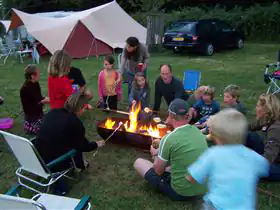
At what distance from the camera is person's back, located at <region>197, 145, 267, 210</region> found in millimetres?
1974

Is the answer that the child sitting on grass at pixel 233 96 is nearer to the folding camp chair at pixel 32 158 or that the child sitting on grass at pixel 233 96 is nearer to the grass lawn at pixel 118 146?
the grass lawn at pixel 118 146

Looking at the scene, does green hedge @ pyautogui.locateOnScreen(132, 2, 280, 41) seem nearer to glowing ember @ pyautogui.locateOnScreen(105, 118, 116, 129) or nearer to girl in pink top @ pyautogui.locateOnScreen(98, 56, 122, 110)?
girl in pink top @ pyautogui.locateOnScreen(98, 56, 122, 110)

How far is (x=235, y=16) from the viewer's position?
18516 millimetres

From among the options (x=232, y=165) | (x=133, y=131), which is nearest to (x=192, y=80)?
(x=133, y=131)

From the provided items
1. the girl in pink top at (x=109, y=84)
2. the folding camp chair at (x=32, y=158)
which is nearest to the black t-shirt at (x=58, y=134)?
the folding camp chair at (x=32, y=158)

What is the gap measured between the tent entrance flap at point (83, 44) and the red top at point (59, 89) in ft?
30.2

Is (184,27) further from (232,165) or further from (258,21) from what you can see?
(232,165)

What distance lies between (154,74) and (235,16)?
35.8 feet

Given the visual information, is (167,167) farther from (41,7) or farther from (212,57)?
(41,7)

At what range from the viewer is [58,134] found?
3.31 metres

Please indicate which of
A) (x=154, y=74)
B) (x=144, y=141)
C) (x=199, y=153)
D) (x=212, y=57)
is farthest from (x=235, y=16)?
(x=199, y=153)

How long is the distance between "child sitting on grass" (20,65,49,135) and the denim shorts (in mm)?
2357

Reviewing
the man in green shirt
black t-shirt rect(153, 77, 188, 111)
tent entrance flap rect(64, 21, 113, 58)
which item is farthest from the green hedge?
the man in green shirt

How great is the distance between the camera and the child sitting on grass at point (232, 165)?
1.97m
